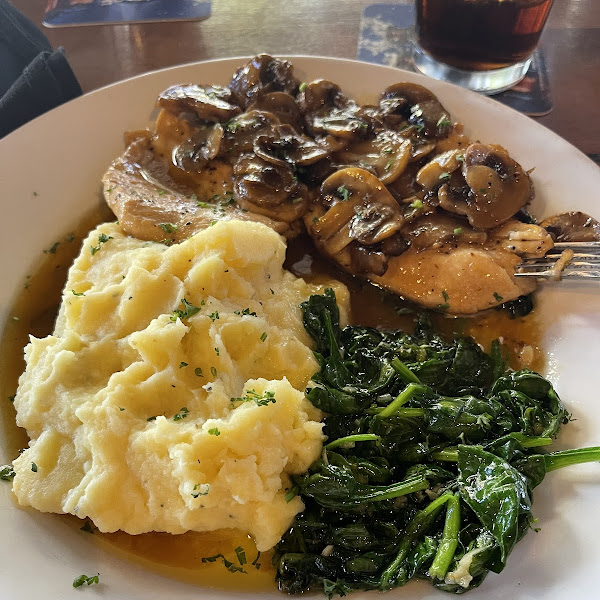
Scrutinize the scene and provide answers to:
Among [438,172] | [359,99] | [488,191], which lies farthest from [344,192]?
[359,99]

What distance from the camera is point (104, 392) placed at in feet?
9.06

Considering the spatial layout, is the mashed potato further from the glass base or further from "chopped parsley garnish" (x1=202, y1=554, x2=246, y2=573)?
the glass base

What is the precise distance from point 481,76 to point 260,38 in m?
2.18

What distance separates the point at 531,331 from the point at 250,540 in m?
2.11

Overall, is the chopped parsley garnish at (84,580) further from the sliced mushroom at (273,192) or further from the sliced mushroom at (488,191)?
the sliced mushroom at (488,191)

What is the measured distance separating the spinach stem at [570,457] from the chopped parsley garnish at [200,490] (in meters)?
1.58

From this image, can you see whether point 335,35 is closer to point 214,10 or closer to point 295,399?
point 214,10

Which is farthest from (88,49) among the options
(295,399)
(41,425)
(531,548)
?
(531,548)

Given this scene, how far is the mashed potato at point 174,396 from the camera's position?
261 centimetres

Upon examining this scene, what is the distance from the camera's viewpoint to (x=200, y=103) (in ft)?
13.9

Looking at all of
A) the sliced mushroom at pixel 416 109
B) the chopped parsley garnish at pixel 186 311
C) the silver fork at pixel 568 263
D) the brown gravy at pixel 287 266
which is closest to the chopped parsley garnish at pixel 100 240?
the brown gravy at pixel 287 266

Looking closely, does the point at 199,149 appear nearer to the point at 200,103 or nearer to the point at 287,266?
the point at 200,103

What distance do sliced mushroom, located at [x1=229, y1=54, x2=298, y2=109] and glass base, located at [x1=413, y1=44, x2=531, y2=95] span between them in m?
1.26

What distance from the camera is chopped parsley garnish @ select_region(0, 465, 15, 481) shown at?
2.82 metres
